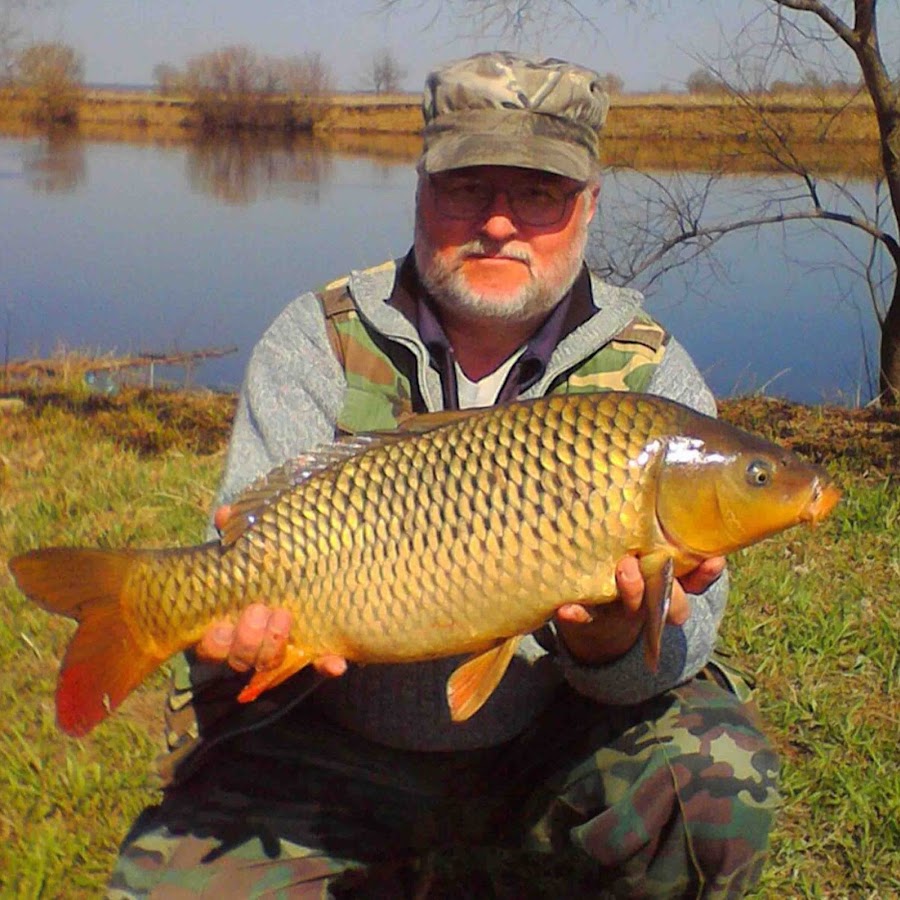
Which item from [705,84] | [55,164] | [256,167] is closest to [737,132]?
[705,84]

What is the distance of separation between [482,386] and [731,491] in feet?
1.92

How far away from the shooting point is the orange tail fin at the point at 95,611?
1.47 meters

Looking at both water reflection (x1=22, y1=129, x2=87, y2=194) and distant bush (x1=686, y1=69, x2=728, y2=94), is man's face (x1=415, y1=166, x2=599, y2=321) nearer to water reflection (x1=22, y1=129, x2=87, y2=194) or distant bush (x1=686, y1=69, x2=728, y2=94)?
distant bush (x1=686, y1=69, x2=728, y2=94)

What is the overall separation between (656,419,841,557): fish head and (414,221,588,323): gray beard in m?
0.50

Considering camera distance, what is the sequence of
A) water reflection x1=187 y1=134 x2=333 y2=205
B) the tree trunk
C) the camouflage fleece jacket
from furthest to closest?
water reflection x1=187 y1=134 x2=333 y2=205 → the tree trunk → the camouflage fleece jacket

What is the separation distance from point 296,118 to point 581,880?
24.0 metres

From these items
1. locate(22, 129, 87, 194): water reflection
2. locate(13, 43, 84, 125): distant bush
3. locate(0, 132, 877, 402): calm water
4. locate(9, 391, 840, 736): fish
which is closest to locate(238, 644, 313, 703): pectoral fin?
locate(9, 391, 840, 736): fish

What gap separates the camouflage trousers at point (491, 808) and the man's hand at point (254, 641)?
1.20 ft

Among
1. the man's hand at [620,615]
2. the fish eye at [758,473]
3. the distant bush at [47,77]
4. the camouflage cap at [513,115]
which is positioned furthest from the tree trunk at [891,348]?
the distant bush at [47,77]

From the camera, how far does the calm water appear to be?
7617 millimetres

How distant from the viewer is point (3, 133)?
2230 cm

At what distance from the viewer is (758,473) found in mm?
1369

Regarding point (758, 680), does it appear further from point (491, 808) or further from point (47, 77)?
point (47, 77)

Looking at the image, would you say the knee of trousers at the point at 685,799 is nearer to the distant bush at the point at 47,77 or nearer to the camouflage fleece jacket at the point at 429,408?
the camouflage fleece jacket at the point at 429,408
